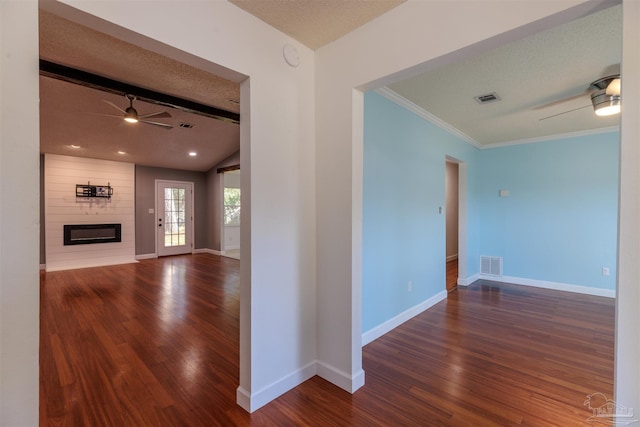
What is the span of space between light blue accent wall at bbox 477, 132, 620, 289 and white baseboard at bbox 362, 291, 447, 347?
205 cm

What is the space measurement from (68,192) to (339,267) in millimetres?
7429

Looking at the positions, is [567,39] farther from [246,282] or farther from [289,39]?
[246,282]

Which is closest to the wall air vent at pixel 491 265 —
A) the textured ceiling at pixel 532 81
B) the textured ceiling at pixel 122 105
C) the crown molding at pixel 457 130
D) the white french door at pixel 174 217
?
the crown molding at pixel 457 130

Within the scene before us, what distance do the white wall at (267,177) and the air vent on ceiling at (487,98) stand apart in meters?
2.01

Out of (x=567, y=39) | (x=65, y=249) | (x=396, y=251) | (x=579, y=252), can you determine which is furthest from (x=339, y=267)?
(x=65, y=249)

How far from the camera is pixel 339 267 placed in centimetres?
209

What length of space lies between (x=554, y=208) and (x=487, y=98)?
288 centimetres

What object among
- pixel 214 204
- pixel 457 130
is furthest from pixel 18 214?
pixel 214 204

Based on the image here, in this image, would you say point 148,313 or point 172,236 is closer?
point 148,313

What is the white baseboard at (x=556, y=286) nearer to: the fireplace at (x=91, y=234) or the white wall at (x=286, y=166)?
the white wall at (x=286, y=166)

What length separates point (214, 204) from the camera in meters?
8.48

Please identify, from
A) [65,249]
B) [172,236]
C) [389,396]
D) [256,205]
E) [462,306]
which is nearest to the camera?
[256,205]

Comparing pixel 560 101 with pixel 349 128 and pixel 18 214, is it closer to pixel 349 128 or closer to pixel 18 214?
pixel 349 128

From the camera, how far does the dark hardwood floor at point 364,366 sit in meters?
1.79
